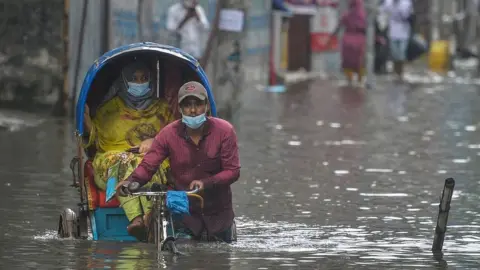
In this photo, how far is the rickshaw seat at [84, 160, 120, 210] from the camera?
11297 millimetres

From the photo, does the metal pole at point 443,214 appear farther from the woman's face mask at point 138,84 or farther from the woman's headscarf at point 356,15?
the woman's headscarf at point 356,15

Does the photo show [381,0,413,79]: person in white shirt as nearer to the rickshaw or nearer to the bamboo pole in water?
the bamboo pole in water

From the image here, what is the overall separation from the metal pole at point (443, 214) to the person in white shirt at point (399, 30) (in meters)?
23.8

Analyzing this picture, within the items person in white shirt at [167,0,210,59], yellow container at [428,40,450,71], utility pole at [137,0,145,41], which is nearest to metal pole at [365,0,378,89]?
person in white shirt at [167,0,210,59]

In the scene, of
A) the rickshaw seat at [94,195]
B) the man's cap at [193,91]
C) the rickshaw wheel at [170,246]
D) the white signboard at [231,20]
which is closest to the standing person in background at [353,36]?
the white signboard at [231,20]

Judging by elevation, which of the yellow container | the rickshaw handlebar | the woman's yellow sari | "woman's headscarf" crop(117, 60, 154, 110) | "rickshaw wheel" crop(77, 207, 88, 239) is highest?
"woman's headscarf" crop(117, 60, 154, 110)

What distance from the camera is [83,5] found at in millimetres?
20422

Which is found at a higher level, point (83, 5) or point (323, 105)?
point (83, 5)

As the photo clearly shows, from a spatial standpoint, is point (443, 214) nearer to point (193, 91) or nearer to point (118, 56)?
point (193, 91)

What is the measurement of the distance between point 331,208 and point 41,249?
327 cm

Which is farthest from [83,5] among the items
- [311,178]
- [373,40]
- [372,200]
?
[373,40]

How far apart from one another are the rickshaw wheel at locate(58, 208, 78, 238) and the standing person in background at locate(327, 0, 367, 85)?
2022 centimetres

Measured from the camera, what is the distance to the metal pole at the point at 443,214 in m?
10.4

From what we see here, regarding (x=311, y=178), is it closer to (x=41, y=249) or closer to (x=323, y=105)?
(x=41, y=249)
